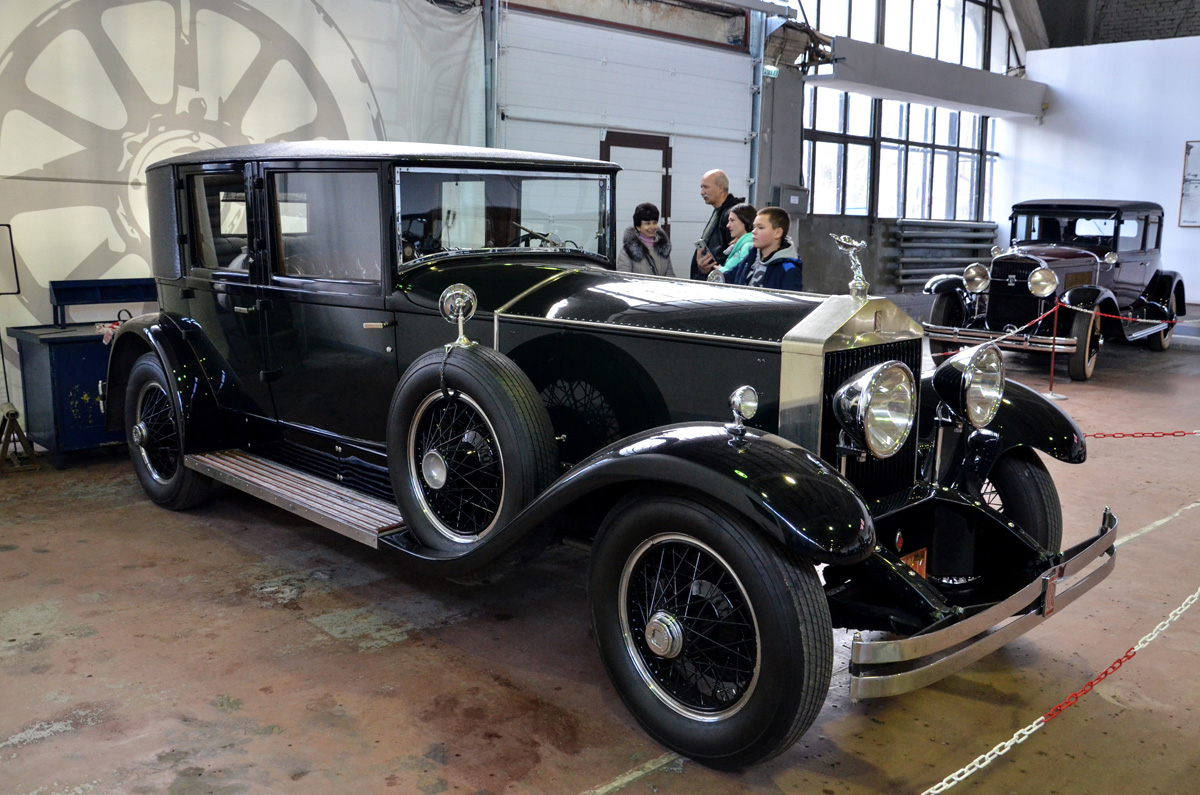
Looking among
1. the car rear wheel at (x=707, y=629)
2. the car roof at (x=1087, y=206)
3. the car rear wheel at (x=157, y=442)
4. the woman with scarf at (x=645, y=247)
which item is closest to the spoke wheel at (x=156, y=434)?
the car rear wheel at (x=157, y=442)

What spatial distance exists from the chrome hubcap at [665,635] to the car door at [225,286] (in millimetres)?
2374

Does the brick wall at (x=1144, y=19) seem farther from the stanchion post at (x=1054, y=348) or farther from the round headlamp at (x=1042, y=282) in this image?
the round headlamp at (x=1042, y=282)

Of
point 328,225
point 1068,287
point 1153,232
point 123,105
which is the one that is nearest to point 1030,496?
point 328,225

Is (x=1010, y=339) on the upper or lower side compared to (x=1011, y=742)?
upper

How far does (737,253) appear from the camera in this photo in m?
5.28

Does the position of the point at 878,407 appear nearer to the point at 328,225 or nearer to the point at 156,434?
the point at 328,225

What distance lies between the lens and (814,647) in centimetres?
218

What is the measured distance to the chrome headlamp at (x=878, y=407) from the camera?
2.55 metres

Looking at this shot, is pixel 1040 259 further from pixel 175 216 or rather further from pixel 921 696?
pixel 175 216

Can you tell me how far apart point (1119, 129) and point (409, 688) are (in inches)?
658

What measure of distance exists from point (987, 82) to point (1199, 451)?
11193 millimetres

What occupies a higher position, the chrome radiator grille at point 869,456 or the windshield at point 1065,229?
the windshield at point 1065,229

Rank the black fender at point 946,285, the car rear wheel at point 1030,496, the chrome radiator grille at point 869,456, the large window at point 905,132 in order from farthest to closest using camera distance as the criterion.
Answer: the large window at point 905,132, the black fender at point 946,285, the car rear wheel at point 1030,496, the chrome radiator grille at point 869,456

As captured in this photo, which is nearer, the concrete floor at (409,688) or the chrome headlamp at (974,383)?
the concrete floor at (409,688)
